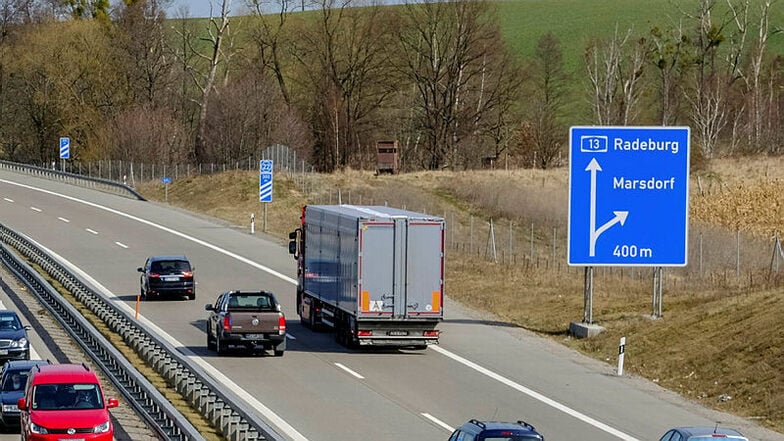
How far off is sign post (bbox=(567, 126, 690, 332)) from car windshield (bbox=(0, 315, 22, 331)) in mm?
15037

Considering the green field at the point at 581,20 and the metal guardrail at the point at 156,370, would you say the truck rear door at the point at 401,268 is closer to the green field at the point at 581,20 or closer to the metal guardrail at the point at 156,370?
the metal guardrail at the point at 156,370

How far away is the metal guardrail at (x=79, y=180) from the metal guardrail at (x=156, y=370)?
114ft

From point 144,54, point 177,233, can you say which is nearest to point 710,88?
point 144,54

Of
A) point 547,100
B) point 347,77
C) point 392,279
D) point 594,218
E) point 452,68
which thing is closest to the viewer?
point 392,279

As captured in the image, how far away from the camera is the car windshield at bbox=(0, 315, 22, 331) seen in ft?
104

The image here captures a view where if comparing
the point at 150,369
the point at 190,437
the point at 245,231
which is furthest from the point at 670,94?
the point at 190,437

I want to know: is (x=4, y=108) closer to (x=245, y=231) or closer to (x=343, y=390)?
(x=245, y=231)

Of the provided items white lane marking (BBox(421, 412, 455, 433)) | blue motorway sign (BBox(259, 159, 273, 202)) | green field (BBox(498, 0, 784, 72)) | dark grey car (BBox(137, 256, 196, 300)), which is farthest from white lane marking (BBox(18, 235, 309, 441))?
green field (BBox(498, 0, 784, 72))

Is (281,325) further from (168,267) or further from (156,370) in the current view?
(168,267)

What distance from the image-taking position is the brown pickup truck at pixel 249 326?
1270 inches

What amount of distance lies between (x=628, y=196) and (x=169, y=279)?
49.5 feet

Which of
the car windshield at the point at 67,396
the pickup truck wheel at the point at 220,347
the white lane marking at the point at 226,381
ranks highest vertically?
the car windshield at the point at 67,396

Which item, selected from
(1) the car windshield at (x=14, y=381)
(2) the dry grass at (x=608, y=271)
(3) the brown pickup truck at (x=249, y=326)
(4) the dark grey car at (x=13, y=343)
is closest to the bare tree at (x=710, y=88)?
(2) the dry grass at (x=608, y=271)

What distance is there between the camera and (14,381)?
24812mm
